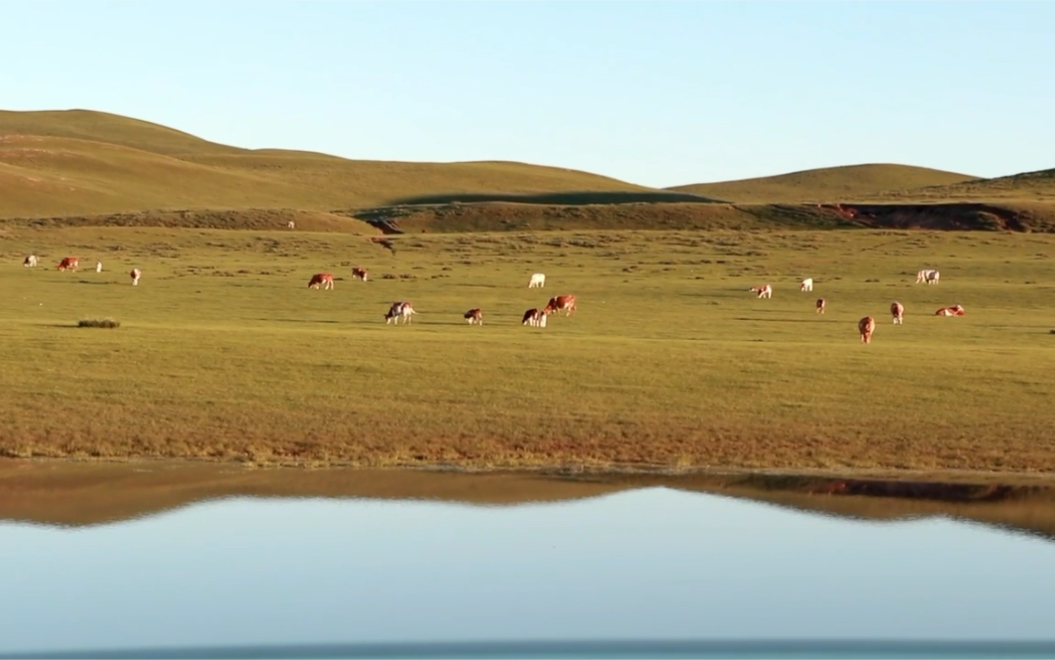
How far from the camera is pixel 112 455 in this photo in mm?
21094

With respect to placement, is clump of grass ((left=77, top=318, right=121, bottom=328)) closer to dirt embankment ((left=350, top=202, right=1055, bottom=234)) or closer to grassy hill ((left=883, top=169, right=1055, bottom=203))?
Result: dirt embankment ((left=350, top=202, right=1055, bottom=234))

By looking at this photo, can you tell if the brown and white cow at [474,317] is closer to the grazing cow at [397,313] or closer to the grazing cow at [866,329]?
the grazing cow at [397,313]

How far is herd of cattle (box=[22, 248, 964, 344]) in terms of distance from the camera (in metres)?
39.3

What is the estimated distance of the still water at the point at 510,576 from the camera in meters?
12.8

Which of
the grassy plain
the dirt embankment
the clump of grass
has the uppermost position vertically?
the dirt embankment

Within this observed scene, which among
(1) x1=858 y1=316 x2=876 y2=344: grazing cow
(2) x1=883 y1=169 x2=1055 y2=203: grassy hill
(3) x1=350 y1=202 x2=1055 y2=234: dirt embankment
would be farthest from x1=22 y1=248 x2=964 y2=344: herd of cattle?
(2) x1=883 y1=169 x2=1055 y2=203: grassy hill

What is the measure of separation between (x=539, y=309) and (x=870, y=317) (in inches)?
349

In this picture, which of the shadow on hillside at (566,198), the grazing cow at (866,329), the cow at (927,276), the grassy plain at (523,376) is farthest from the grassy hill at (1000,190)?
the grazing cow at (866,329)

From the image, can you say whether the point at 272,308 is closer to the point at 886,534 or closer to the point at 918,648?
the point at 886,534

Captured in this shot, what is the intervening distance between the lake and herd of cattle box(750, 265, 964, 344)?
1878cm

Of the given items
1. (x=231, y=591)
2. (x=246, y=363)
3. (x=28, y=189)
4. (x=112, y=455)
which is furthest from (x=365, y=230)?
(x=231, y=591)

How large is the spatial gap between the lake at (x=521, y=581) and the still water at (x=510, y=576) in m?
0.03

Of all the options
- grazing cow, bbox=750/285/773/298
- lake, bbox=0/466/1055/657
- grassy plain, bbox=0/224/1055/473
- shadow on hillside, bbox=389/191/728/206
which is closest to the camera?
lake, bbox=0/466/1055/657

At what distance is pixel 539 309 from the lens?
42500 millimetres
